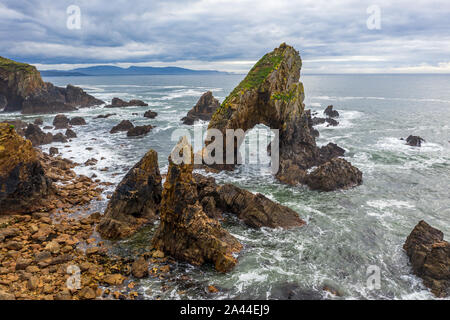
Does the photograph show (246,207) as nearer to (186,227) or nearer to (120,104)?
(186,227)

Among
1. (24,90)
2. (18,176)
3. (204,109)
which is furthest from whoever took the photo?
(24,90)

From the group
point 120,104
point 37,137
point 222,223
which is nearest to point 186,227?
point 222,223

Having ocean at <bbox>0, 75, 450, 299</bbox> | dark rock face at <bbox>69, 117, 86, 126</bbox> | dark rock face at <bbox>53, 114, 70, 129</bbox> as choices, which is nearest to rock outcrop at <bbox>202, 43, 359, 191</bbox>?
ocean at <bbox>0, 75, 450, 299</bbox>

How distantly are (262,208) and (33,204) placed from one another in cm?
1684

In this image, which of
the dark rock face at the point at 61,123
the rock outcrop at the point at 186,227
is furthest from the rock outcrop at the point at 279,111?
the dark rock face at the point at 61,123

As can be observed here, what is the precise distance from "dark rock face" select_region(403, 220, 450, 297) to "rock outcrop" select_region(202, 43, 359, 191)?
1211 cm

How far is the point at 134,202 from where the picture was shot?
Answer: 1950 centimetres

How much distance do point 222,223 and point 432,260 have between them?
503 inches

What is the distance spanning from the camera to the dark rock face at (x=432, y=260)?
1435cm

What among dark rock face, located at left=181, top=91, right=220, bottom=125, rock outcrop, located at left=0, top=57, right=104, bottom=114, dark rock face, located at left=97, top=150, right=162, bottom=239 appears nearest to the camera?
dark rock face, located at left=97, top=150, right=162, bottom=239

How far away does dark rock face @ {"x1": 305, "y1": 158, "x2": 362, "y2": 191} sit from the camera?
26503mm

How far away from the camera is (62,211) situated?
67.3 ft

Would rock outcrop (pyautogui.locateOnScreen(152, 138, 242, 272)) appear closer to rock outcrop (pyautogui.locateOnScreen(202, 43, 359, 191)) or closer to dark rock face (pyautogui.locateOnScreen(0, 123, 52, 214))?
dark rock face (pyautogui.locateOnScreen(0, 123, 52, 214))
